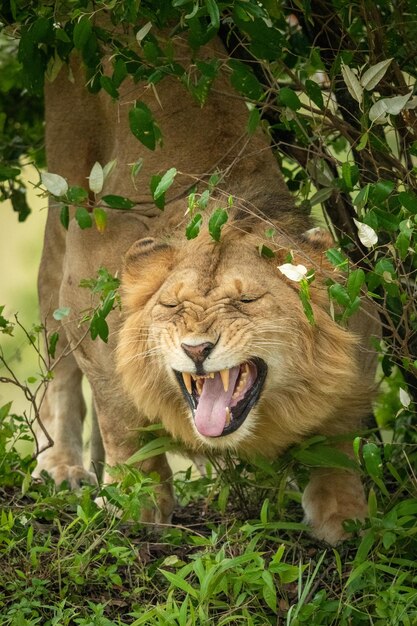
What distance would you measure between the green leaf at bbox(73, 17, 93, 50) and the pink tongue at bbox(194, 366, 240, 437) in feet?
4.09

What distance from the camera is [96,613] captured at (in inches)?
164

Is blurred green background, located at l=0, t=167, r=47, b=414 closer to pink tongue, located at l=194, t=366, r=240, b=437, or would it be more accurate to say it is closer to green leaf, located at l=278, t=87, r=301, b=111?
pink tongue, located at l=194, t=366, r=240, b=437

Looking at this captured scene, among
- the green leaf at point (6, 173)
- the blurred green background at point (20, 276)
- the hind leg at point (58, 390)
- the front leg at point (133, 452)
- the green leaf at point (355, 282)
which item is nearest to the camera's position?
the green leaf at point (355, 282)

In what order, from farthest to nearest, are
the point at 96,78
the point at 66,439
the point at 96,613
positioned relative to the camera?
the point at 66,439
the point at 96,78
the point at 96,613

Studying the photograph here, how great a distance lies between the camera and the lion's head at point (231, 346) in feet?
14.4

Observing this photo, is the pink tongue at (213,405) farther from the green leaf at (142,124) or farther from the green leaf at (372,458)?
the green leaf at (142,124)

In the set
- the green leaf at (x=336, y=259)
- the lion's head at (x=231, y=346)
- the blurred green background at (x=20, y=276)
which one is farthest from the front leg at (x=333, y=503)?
the blurred green background at (x=20, y=276)

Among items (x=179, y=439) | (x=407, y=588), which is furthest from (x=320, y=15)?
(x=407, y=588)

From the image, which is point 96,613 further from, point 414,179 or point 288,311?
point 414,179

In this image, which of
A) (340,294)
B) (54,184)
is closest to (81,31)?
(54,184)

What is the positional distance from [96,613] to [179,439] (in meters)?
0.92

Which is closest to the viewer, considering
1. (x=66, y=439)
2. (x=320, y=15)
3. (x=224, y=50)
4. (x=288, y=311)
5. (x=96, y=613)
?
(x=96, y=613)

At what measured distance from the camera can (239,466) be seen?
506 centimetres

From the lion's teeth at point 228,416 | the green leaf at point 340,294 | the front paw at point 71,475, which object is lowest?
the front paw at point 71,475
